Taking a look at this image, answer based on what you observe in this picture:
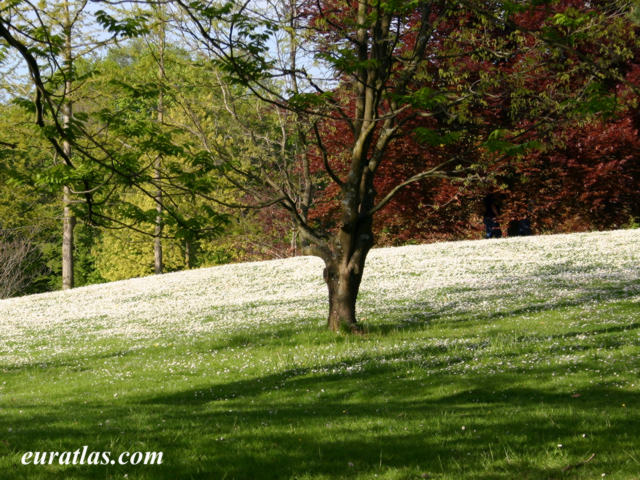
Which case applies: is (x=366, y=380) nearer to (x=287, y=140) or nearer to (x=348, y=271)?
(x=348, y=271)

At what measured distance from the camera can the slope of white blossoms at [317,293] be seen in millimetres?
17859

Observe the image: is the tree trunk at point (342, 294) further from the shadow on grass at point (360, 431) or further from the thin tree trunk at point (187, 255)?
the thin tree trunk at point (187, 255)

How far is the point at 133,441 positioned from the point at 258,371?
5484 millimetres

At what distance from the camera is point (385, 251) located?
31453 millimetres

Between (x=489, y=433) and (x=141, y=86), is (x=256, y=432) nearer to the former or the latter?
(x=489, y=433)

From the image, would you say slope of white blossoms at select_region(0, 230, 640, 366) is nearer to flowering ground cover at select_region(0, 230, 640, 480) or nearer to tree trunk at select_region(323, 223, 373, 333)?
flowering ground cover at select_region(0, 230, 640, 480)

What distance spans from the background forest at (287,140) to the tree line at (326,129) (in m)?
0.11

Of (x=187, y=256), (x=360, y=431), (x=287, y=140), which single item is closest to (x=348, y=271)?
(x=287, y=140)

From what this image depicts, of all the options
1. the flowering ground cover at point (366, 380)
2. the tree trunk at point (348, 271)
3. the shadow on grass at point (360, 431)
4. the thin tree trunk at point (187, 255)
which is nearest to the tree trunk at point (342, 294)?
the tree trunk at point (348, 271)

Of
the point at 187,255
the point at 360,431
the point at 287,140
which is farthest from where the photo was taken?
the point at 187,255

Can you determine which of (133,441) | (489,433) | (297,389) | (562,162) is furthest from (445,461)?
(562,162)

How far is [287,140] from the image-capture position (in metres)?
16.5

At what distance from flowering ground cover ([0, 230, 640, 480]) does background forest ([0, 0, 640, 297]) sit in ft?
9.31

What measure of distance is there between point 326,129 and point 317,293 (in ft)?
26.8
